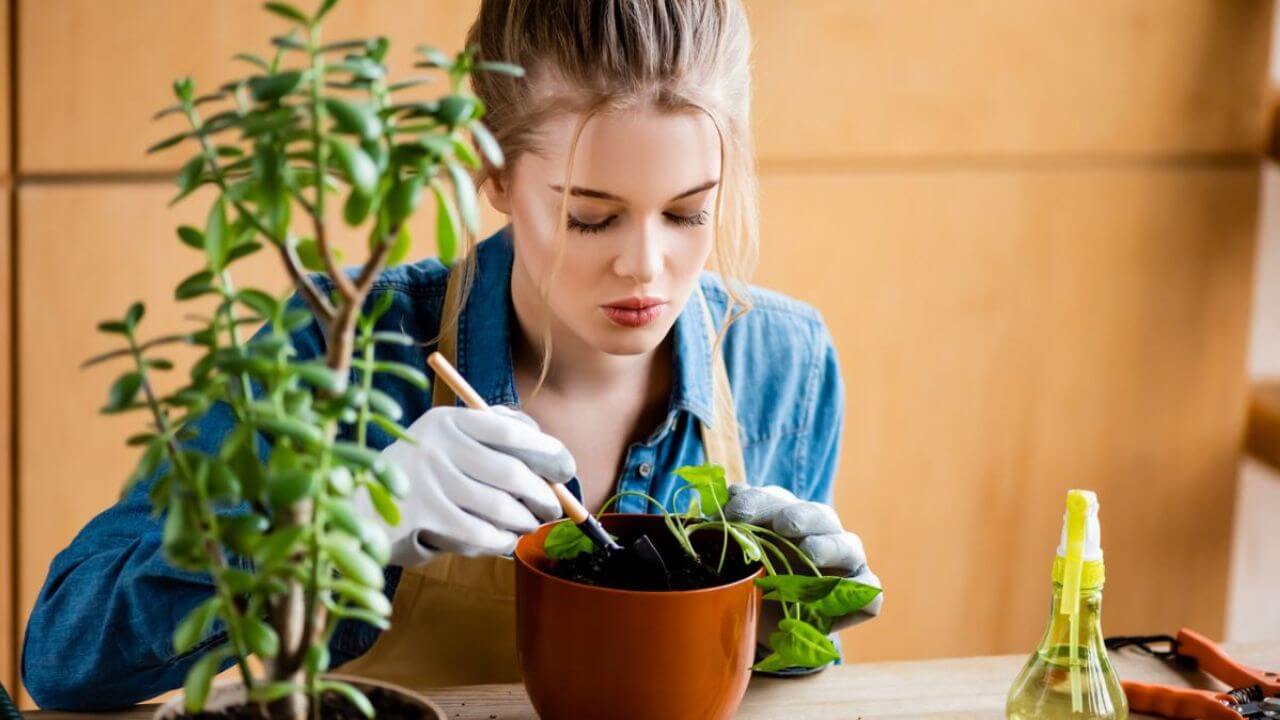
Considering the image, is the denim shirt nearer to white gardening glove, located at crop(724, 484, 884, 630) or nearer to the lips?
the lips

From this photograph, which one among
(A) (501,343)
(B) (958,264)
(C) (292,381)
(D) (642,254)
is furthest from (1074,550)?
(B) (958,264)

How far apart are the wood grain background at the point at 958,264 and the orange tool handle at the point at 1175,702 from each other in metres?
1.26

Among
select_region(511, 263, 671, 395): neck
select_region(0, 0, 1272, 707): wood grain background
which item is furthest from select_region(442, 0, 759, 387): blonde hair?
select_region(0, 0, 1272, 707): wood grain background

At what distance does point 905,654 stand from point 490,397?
1.33m

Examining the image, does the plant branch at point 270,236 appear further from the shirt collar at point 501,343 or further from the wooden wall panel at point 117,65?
the wooden wall panel at point 117,65

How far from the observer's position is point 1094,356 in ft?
7.54

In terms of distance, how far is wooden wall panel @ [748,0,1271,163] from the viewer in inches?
83.2

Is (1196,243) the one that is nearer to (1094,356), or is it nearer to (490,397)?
(1094,356)

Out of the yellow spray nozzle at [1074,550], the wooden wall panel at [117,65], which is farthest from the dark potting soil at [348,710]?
the wooden wall panel at [117,65]

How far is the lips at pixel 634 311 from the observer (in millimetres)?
1109

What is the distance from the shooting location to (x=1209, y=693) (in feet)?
3.14

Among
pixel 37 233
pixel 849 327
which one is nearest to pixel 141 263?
pixel 37 233

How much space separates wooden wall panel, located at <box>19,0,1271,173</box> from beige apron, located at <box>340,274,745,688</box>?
1.02 meters

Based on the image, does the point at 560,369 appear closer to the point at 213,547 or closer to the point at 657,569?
the point at 657,569
